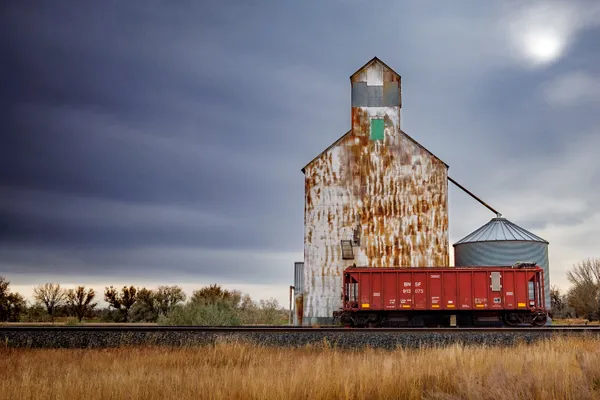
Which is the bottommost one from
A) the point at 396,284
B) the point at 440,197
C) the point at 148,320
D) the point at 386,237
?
the point at 148,320

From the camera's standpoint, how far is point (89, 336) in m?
17.8

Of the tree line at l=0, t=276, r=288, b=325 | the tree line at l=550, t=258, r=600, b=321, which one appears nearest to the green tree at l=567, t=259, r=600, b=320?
the tree line at l=550, t=258, r=600, b=321

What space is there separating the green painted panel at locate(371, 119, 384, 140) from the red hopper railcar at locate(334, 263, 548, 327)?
30.4 feet

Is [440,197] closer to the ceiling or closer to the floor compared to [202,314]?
closer to the ceiling

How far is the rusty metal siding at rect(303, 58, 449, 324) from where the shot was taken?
3114 centimetres

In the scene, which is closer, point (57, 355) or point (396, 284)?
point (57, 355)

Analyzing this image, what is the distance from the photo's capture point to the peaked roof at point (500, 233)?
1296 inches

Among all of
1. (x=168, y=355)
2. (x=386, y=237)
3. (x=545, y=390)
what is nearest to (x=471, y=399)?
(x=545, y=390)

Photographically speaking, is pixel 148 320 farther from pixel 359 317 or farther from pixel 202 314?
pixel 359 317

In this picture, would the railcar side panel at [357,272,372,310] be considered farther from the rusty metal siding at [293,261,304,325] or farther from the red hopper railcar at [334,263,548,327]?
the rusty metal siding at [293,261,304,325]

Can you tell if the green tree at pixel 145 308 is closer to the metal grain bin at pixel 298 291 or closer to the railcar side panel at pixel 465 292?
the metal grain bin at pixel 298 291

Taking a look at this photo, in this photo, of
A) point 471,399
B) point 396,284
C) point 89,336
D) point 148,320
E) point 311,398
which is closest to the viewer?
point 471,399

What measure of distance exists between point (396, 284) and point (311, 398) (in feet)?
59.9

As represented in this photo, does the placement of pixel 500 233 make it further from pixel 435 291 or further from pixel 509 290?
pixel 435 291
